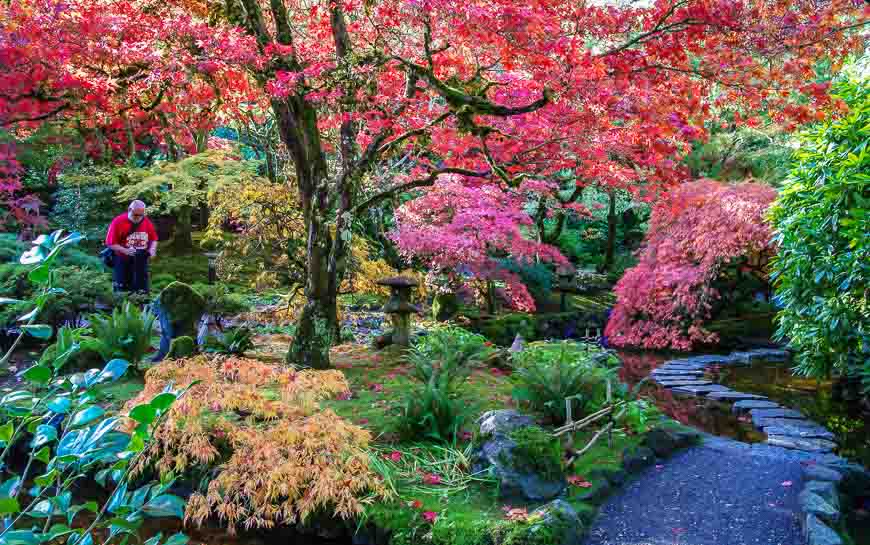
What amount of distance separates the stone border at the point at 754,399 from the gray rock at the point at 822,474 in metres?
0.79

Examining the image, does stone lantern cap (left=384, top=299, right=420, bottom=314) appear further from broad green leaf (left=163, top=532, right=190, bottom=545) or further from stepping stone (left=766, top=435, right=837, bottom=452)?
broad green leaf (left=163, top=532, right=190, bottom=545)

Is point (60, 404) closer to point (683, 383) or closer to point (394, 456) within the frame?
point (394, 456)

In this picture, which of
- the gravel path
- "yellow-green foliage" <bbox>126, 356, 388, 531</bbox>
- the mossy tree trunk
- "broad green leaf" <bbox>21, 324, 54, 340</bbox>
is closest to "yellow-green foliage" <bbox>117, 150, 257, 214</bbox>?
the mossy tree trunk

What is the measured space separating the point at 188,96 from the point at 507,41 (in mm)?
4661

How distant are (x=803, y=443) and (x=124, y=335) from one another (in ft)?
20.6

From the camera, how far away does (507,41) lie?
550cm

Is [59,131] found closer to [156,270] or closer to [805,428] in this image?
[156,270]

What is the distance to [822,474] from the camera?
14.9 ft

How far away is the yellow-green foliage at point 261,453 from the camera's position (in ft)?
12.3

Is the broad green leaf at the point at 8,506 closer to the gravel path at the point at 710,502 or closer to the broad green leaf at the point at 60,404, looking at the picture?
the broad green leaf at the point at 60,404

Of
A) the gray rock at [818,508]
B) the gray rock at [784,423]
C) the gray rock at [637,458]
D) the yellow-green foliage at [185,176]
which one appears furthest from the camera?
the yellow-green foliage at [185,176]

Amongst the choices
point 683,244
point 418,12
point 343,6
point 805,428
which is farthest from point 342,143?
point 683,244

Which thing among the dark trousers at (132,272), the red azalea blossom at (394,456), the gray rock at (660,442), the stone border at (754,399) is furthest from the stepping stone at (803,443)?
the dark trousers at (132,272)

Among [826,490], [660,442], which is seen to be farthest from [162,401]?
[660,442]
